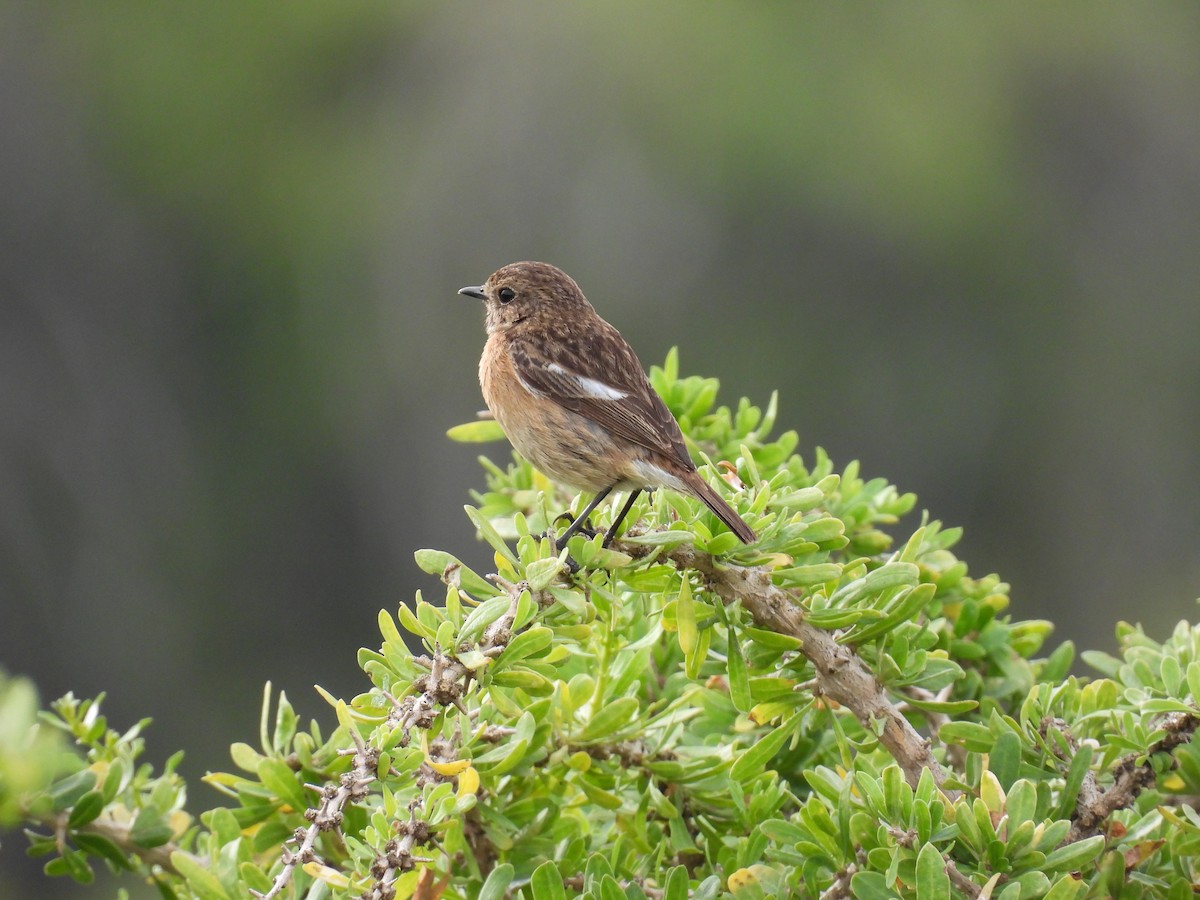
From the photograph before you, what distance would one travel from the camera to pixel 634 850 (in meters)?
2.32

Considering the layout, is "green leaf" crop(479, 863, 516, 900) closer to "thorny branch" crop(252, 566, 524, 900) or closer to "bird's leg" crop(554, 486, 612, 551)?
"thorny branch" crop(252, 566, 524, 900)

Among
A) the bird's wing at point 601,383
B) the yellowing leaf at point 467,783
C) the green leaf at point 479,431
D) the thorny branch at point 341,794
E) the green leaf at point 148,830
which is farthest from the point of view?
the bird's wing at point 601,383

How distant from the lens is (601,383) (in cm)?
375

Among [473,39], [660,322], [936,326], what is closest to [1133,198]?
[936,326]

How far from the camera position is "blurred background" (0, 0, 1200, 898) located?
16.3 metres

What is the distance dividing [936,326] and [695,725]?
52.8 ft

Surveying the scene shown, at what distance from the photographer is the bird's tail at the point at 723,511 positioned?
7.23 ft

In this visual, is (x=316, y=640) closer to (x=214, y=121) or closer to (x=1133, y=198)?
(x=214, y=121)

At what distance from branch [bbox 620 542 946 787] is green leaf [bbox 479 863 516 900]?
589 millimetres

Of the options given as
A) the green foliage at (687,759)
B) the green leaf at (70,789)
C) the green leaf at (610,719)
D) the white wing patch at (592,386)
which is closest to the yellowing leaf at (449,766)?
the green foliage at (687,759)

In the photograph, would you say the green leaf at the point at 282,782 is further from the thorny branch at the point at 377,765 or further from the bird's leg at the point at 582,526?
the bird's leg at the point at 582,526

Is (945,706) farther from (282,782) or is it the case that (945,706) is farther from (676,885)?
(282,782)

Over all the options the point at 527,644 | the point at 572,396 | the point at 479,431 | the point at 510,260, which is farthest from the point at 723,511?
the point at 510,260

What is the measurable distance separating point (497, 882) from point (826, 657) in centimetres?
67
